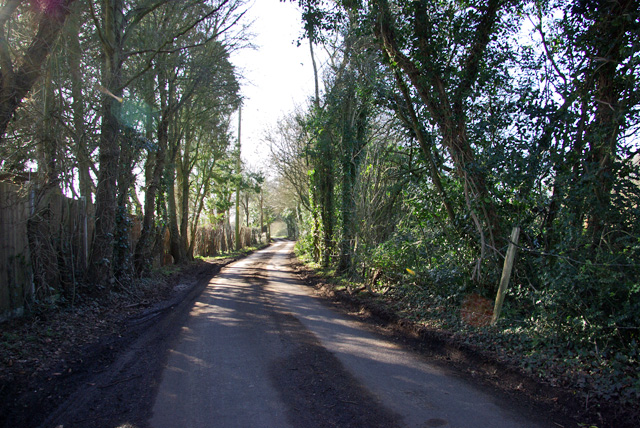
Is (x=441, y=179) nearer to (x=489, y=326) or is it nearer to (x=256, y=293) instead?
→ (x=489, y=326)

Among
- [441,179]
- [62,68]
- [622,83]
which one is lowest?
[441,179]

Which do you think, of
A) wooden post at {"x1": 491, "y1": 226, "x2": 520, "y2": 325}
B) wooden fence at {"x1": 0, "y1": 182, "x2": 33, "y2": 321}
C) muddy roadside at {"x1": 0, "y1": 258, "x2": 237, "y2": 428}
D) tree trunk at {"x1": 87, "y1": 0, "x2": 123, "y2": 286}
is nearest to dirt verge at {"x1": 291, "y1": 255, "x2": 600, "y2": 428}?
wooden post at {"x1": 491, "y1": 226, "x2": 520, "y2": 325}

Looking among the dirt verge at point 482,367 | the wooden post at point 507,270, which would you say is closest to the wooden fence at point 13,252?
the dirt verge at point 482,367

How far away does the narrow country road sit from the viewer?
3654 mm

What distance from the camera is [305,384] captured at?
442cm

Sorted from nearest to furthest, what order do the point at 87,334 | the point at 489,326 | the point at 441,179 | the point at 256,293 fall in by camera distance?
the point at 489,326
the point at 87,334
the point at 441,179
the point at 256,293

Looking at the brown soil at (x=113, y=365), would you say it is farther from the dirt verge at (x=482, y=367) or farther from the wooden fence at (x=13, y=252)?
the wooden fence at (x=13, y=252)

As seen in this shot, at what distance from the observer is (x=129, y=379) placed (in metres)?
4.63

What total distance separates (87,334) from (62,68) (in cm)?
555

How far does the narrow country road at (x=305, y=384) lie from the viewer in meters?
3.65

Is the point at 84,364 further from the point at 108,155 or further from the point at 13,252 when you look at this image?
the point at 108,155

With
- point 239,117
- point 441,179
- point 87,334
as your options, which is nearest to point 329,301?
point 441,179

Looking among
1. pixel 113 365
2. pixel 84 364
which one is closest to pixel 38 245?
pixel 84 364

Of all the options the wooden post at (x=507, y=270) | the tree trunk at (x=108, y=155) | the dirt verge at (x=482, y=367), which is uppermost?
the tree trunk at (x=108, y=155)
